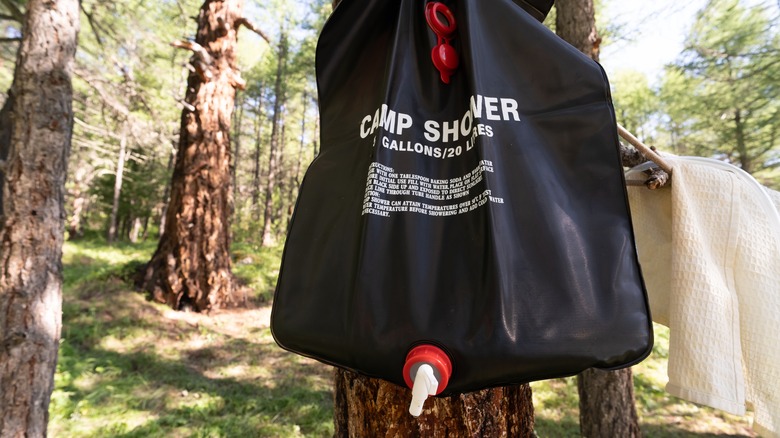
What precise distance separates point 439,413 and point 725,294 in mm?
735

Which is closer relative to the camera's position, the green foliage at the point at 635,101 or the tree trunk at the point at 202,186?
the tree trunk at the point at 202,186

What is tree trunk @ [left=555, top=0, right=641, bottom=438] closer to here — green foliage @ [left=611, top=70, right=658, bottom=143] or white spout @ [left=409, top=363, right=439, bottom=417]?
white spout @ [left=409, top=363, right=439, bottom=417]

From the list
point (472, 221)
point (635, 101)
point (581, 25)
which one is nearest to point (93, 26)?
point (581, 25)

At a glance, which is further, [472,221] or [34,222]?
[34,222]

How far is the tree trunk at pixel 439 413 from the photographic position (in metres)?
0.92

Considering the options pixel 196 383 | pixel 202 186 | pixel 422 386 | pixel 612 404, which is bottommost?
pixel 196 383

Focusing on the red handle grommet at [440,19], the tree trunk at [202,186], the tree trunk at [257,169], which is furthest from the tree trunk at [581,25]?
the tree trunk at [257,169]

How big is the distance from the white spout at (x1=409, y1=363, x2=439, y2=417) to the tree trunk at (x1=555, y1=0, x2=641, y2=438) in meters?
3.00

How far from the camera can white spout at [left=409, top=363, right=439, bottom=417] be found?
60 centimetres

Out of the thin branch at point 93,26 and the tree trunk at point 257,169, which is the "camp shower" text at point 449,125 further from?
the tree trunk at point 257,169

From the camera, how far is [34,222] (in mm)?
2299

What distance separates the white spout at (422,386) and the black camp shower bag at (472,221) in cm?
5

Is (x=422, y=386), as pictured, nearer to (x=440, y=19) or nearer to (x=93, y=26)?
(x=440, y=19)

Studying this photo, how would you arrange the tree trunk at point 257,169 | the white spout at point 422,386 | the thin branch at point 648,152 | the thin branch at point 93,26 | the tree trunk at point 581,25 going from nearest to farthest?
the white spout at point 422,386
the thin branch at point 648,152
the tree trunk at point 581,25
the thin branch at point 93,26
the tree trunk at point 257,169
